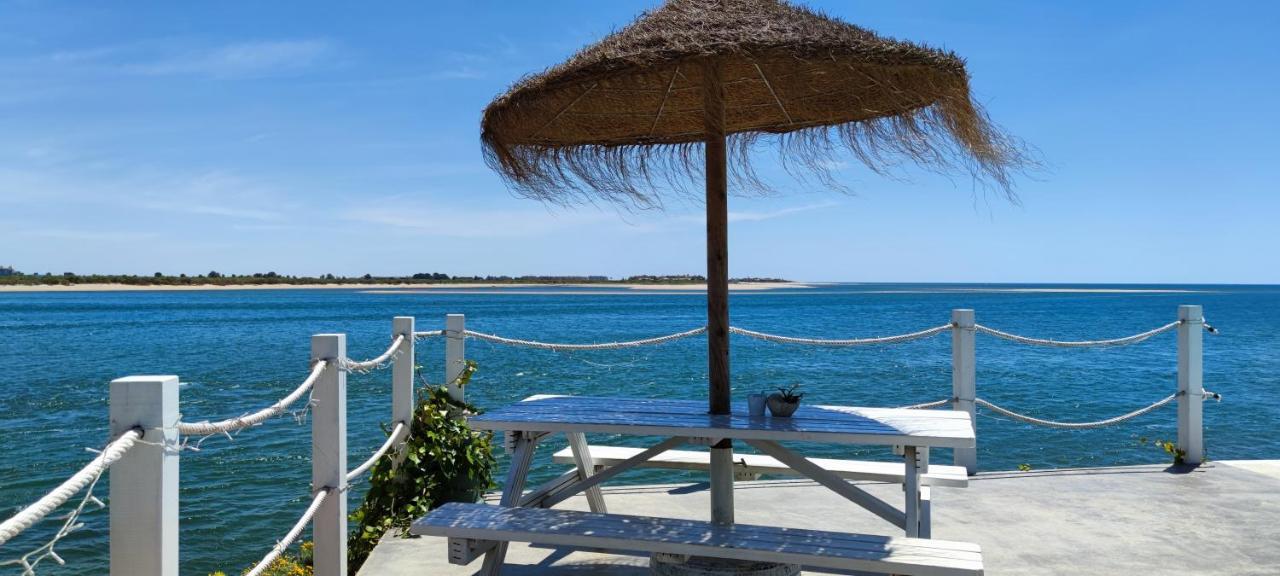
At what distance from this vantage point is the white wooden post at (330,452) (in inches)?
136

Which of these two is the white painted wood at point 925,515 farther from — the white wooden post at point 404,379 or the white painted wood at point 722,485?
the white wooden post at point 404,379

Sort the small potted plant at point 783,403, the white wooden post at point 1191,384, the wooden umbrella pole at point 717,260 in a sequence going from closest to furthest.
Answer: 1. the small potted plant at point 783,403
2. the wooden umbrella pole at point 717,260
3. the white wooden post at point 1191,384

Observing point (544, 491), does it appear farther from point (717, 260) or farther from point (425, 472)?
point (717, 260)

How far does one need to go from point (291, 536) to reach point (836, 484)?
2013 mm

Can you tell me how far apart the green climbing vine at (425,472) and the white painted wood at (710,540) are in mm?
1376

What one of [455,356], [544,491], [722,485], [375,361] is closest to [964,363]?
[722,485]

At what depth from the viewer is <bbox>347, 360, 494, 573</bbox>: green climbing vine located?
15.2ft

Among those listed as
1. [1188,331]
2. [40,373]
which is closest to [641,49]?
[1188,331]

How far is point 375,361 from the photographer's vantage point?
4004 millimetres

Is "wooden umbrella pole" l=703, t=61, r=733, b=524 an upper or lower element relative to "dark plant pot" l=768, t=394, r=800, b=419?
upper

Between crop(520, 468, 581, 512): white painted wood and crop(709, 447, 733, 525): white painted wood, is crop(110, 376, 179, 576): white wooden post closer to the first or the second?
crop(520, 468, 581, 512): white painted wood

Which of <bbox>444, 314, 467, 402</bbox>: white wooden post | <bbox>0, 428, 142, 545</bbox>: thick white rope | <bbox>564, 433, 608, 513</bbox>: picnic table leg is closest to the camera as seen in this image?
<bbox>0, 428, 142, 545</bbox>: thick white rope

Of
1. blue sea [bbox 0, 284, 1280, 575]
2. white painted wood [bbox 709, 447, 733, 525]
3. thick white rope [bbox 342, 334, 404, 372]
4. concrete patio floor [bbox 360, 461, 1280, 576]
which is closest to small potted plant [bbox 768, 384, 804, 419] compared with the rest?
white painted wood [bbox 709, 447, 733, 525]

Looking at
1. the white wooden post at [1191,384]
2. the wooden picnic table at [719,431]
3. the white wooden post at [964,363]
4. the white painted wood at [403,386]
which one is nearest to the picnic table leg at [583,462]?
the wooden picnic table at [719,431]
